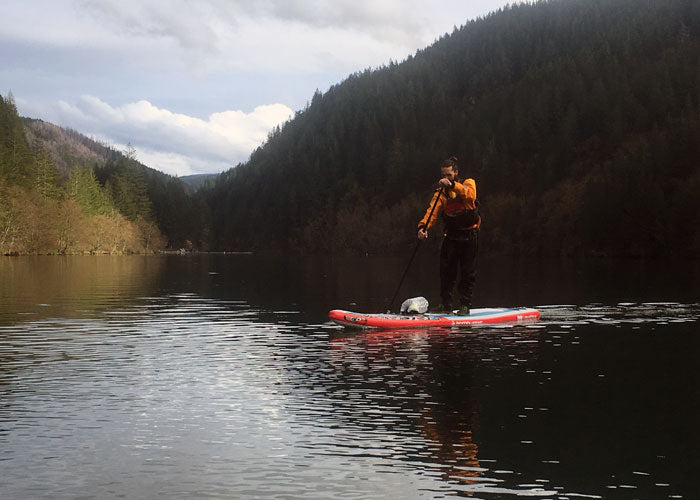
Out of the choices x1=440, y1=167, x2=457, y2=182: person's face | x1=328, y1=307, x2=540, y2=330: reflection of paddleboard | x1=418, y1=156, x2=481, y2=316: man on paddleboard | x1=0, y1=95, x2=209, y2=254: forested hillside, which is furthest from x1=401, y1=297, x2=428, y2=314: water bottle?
x1=0, y1=95, x2=209, y2=254: forested hillside

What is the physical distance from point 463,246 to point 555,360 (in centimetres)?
821

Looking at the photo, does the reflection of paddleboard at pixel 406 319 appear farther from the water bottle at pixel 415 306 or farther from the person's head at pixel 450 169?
the person's head at pixel 450 169

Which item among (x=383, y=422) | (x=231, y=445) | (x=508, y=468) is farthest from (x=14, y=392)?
(x=508, y=468)

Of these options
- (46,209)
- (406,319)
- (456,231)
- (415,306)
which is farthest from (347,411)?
(46,209)

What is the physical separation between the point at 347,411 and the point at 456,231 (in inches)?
550

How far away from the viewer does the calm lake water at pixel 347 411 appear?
9172 mm

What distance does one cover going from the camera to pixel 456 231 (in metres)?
25.9

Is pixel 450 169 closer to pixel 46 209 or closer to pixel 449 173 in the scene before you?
pixel 449 173

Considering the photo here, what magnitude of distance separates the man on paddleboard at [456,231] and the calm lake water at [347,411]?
7.24 ft

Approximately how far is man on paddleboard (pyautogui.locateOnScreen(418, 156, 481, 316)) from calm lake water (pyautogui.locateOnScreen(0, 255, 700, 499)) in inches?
86.9

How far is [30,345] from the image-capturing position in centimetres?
2042

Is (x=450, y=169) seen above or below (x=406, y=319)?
above

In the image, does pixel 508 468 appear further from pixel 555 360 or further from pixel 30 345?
pixel 30 345

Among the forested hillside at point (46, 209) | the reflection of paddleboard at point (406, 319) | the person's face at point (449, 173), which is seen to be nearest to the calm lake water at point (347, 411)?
the reflection of paddleboard at point (406, 319)
